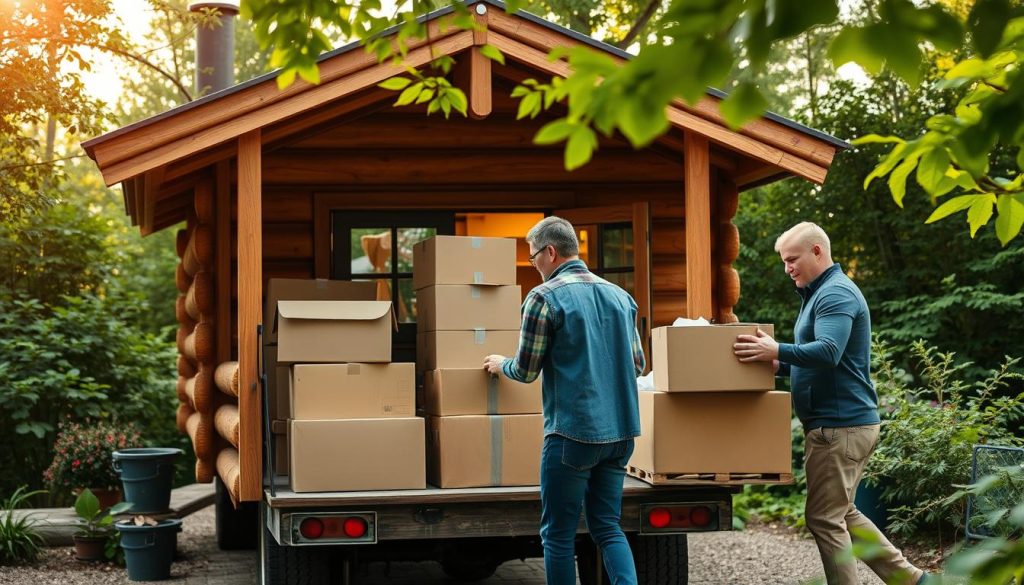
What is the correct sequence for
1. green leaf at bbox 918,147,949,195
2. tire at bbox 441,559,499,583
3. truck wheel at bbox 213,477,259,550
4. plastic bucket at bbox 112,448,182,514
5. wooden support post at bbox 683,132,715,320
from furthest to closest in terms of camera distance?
truck wheel at bbox 213,477,259,550, plastic bucket at bbox 112,448,182,514, tire at bbox 441,559,499,583, wooden support post at bbox 683,132,715,320, green leaf at bbox 918,147,949,195

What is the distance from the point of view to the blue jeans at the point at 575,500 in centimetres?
468

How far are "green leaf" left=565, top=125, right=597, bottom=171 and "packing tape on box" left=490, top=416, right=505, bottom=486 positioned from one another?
13.2 ft

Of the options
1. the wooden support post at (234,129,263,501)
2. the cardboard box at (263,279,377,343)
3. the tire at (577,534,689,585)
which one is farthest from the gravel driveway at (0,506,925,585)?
the cardboard box at (263,279,377,343)

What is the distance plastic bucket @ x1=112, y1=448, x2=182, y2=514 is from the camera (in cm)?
808

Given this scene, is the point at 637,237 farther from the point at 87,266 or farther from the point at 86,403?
the point at 87,266

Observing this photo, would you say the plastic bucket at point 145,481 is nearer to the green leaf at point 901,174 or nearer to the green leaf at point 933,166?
the green leaf at point 901,174

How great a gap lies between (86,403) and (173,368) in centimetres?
247

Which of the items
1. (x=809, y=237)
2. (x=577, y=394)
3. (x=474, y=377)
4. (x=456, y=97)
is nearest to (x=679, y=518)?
(x=577, y=394)

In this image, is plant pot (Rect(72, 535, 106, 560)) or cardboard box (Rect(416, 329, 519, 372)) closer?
cardboard box (Rect(416, 329, 519, 372))

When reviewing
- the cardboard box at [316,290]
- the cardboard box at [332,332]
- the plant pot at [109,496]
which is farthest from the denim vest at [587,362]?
the plant pot at [109,496]

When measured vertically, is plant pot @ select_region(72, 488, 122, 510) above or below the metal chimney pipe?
below

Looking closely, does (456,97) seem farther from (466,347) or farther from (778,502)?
(778,502)

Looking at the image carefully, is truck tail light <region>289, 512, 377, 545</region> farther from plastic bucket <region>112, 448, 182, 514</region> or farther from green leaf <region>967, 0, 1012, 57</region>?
green leaf <region>967, 0, 1012, 57</region>

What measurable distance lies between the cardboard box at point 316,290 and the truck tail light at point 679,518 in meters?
2.25
